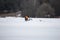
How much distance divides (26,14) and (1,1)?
61 centimetres

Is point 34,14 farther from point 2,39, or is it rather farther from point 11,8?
point 2,39

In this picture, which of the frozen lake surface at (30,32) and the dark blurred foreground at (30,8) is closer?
the frozen lake surface at (30,32)

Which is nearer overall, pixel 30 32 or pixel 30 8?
pixel 30 32

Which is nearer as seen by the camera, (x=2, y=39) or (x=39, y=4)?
(x=2, y=39)

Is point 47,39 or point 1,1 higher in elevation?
point 1,1

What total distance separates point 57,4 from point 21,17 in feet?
2.65

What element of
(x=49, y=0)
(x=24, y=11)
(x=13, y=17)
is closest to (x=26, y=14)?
(x=24, y=11)

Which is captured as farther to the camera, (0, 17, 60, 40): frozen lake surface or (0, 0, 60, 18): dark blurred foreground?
(0, 0, 60, 18): dark blurred foreground

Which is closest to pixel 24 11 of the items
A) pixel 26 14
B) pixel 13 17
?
pixel 26 14

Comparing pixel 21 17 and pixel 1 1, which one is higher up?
pixel 1 1

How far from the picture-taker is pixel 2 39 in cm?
100

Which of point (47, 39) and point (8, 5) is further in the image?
point (8, 5)

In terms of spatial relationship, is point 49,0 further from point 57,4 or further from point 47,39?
point 47,39

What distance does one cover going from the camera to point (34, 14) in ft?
9.63
